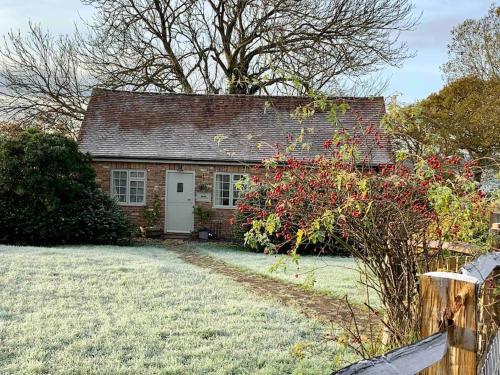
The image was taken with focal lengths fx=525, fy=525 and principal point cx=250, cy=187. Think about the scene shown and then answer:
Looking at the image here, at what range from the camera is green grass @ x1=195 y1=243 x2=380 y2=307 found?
9.64 meters

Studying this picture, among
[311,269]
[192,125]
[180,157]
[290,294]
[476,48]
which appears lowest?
[290,294]

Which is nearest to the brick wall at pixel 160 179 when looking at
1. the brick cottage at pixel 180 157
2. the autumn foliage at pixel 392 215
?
the brick cottage at pixel 180 157

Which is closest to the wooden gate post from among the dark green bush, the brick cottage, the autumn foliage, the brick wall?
the autumn foliage

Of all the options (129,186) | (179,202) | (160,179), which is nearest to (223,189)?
(179,202)

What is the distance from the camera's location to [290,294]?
9531 millimetres

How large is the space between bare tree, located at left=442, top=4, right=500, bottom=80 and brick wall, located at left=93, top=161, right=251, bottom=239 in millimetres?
15586

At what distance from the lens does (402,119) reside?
14.9 ft

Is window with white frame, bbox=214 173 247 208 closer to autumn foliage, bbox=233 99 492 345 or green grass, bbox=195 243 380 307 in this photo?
green grass, bbox=195 243 380 307

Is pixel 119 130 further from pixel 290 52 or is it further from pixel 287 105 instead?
pixel 290 52

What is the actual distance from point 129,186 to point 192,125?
3.59m

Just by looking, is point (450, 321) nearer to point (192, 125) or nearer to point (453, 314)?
point (453, 314)

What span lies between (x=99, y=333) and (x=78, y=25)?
893 inches

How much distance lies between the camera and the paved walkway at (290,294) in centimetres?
796

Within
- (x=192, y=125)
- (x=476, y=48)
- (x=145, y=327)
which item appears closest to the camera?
(x=145, y=327)
